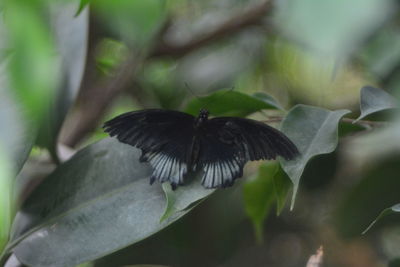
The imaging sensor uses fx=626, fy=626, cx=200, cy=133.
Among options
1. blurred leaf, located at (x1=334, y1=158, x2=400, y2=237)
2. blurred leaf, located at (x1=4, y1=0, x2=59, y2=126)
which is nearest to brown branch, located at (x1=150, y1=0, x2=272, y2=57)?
blurred leaf, located at (x1=334, y1=158, x2=400, y2=237)

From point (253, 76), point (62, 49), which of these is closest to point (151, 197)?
point (62, 49)

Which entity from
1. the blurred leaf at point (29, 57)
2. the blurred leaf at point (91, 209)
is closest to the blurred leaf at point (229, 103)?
the blurred leaf at point (91, 209)

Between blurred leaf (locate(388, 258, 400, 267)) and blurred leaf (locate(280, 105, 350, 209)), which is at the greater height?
blurred leaf (locate(280, 105, 350, 209))

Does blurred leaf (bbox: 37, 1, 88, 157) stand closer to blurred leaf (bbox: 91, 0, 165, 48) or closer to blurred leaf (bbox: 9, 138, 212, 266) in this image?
blurred leaf (bbox: 9, 138, 212, 266)

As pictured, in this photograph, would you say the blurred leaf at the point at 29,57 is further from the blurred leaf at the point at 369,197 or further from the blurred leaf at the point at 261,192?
the blurred leaf at the point at 369,197

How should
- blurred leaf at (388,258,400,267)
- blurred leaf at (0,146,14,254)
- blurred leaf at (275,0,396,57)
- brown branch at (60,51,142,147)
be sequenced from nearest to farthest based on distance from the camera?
blurred leaf at (0,146,14,254) < blurred leaf at (275,0,396,57) < blurred leaf at (388,258,400,267) < brown branch at (60,51,142,147)

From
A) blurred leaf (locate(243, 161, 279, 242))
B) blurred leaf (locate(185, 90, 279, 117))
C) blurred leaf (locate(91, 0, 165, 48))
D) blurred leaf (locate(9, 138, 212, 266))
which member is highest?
blurred leaf (locate(91, 0, 165, 48))

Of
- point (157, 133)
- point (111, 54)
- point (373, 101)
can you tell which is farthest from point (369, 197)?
point (111, 54)

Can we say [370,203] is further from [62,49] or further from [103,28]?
[103,28]
